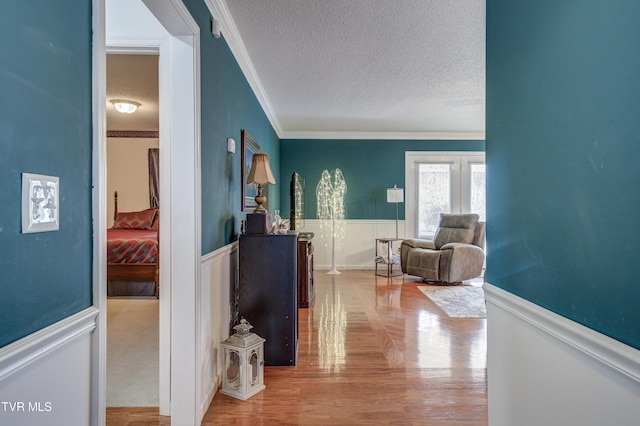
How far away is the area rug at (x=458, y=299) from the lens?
415cm

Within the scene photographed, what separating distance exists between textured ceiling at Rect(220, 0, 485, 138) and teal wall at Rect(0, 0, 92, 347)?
66.5 inches

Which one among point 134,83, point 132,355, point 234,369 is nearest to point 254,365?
point 234,369

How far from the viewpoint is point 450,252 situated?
18.3 ft

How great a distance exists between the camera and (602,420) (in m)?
0.89

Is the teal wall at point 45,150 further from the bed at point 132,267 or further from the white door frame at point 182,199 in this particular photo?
the bed at point 132,267

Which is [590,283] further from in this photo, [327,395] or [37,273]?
[327,395]

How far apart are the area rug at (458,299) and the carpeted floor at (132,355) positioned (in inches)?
118

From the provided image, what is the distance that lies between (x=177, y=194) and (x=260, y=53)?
1.92 meters

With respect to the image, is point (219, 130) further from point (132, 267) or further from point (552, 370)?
point (132, 267)

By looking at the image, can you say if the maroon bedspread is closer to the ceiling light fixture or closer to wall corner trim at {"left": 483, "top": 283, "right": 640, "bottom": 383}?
the ceiling light fixture

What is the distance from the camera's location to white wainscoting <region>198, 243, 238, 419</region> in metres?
2.14

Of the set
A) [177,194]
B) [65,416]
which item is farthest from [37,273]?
[177,194]

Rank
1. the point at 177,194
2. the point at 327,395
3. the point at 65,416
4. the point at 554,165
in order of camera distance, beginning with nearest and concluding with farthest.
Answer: the point at 65,416
the point at 554,165
the point at 177,194
the point at 327,395

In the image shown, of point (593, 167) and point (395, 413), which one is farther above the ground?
point (593, 167)
